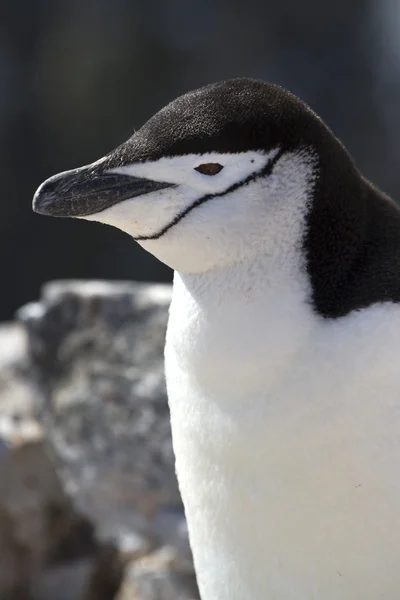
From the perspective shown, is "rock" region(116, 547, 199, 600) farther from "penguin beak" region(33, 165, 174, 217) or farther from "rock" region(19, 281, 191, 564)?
"penguin beak" region(33, 165, 174, 217)

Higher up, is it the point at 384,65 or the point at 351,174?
the point at 351,174

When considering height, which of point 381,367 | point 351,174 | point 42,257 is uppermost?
point 351,174

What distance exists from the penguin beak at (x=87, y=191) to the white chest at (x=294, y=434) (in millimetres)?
183

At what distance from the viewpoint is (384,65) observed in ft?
25.5

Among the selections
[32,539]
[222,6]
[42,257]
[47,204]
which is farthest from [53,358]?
[222,6]

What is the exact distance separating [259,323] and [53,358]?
6.21 feet

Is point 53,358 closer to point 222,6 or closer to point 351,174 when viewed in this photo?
point 351,174

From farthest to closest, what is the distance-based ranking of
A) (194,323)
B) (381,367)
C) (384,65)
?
(384,65)
(194,323)
(381,367)

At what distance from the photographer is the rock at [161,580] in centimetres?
302

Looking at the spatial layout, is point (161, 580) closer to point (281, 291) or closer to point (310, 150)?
point (281, 291)

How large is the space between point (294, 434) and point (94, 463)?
5.68 feet

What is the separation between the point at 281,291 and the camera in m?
1.45

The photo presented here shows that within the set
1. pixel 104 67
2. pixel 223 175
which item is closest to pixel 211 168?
pixel 223 175

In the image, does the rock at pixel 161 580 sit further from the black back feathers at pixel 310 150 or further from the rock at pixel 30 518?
the black back feathers at pixel 310 150
